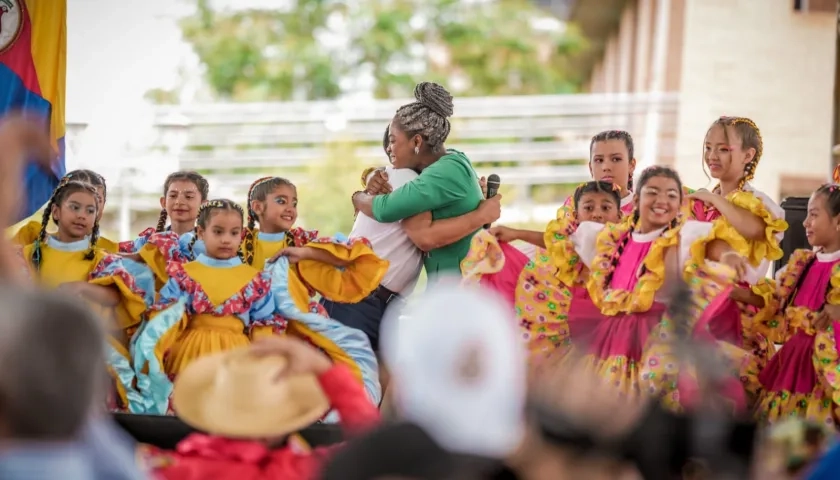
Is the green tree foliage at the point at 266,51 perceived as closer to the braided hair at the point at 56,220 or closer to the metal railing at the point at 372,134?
the metal railing at the point at 372,134

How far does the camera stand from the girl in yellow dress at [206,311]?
14.3ft

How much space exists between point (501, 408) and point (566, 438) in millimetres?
232

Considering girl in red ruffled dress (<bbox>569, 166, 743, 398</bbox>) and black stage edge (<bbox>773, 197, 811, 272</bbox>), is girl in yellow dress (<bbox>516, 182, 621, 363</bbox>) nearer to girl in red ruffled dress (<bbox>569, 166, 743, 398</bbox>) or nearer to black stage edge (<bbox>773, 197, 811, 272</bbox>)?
girl in red ruffled dress (<bbox>569, 166, 743, 398</bbox>)

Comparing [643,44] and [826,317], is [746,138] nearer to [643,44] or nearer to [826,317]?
[826,317]

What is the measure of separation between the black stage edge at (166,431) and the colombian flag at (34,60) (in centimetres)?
226

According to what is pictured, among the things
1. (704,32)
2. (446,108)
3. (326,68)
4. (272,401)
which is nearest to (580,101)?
(704,32)

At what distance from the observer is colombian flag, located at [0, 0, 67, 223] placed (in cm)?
568

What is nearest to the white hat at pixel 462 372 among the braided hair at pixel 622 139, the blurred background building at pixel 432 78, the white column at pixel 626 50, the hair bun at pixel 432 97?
the hair bun at pixel 432 97

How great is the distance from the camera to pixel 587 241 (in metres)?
4.55

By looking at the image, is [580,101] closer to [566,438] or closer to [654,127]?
[654,127]

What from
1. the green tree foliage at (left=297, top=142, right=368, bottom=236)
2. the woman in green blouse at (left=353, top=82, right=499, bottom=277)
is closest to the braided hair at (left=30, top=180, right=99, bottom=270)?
the woman in green blouse at (left=353, top=82, right=499, bottom=277)

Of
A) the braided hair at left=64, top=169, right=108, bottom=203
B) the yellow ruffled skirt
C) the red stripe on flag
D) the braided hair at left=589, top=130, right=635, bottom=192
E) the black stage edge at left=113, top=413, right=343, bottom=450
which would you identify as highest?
the red stripe on flag

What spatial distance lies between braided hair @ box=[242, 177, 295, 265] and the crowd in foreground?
1 cm

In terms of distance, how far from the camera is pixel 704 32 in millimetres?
10977
